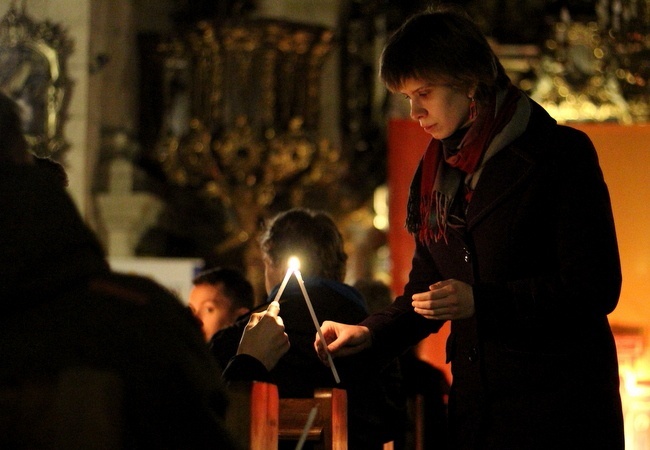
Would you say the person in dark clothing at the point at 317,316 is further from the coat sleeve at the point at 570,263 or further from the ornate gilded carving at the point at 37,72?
the ornate gilded carving at the point at 37,72

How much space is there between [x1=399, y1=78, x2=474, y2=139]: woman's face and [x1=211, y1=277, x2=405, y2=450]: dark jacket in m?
0.83

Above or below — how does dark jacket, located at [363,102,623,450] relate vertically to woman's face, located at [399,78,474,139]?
below

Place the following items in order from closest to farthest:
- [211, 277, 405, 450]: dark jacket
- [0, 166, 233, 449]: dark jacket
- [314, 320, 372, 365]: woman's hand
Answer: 1. [0, 166, 233, 449]: dark jacket
2. [314, 320, 372, 365]: woman's hand
3. [211, 277, 405, 450]: dark jacket

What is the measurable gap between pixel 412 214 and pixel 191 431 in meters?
1.32

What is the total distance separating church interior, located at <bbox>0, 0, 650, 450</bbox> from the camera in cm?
867

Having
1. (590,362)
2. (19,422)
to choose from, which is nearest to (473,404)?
(590,362)

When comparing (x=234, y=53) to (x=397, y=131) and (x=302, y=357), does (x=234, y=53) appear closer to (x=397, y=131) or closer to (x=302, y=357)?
(x=397, y=131)

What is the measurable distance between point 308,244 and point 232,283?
1.01m

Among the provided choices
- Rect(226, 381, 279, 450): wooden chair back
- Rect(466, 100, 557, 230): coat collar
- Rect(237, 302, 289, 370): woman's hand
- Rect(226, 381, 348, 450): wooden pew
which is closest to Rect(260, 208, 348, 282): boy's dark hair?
Rect(226, 381, 348, 450): wooden pew

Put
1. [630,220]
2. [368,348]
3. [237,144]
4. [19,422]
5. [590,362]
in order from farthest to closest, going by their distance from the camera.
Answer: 1. [237,144]
2. [630,220]
3. [368,348]
4. [590,362]
5. [19,422]

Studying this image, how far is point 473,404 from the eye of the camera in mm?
2475

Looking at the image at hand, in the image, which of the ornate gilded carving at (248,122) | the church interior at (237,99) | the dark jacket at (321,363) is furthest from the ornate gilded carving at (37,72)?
the dark jacket at (321,363)

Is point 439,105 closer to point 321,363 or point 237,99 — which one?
point 321,363

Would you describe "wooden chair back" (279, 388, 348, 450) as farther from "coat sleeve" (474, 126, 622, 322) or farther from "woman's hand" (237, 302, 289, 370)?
"coat sleeve" (474, 126, 622, 322)
